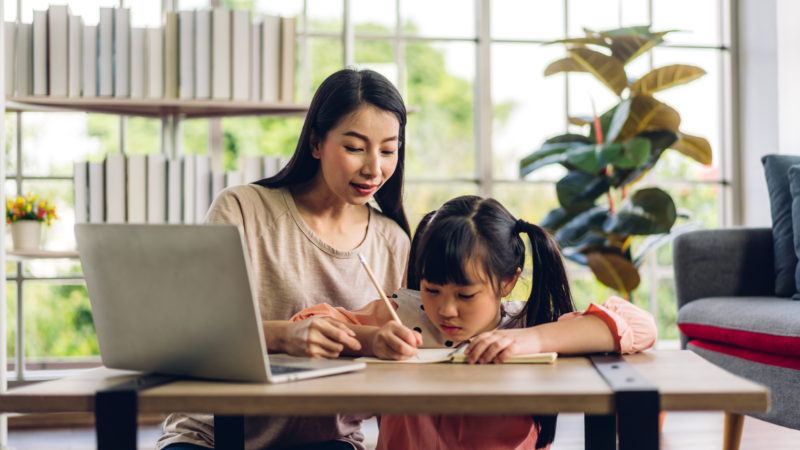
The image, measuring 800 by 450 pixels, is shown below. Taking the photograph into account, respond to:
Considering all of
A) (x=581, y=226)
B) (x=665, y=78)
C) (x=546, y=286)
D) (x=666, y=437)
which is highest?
(x=665, y=78)

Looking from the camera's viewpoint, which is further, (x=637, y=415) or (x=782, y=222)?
(x=782, y=222)

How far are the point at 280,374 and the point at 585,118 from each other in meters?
2.55

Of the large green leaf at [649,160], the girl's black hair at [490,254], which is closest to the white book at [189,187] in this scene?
the large green leaf at [649,160]

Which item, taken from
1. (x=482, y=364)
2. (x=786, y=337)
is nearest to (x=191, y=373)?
(x=482, y=364)

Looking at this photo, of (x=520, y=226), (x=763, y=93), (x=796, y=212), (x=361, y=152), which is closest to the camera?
(x=520, y=226)

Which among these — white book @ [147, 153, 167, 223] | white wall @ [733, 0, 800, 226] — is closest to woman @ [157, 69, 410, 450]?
white book @ [147, 153, 167, 223]

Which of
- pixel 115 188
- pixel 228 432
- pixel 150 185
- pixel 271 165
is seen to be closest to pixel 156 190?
pixel 150 185

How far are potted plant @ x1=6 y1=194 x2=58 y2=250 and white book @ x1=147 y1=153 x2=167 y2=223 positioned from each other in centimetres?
41

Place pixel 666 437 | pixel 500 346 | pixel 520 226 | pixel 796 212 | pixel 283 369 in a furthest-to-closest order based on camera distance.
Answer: pixel 666 437, pixel 796 212, pixel 520 226, pixel 500 346, pixel 283 369

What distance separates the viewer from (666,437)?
9.71 feet

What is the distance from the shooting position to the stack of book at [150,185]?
2.82 m

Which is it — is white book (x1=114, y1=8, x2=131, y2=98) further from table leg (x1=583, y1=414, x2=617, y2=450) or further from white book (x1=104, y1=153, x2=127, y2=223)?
table leg (x1=583, y1=414, x2=617, y2=450)

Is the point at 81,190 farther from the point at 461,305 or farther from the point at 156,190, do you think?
the point at 461,305

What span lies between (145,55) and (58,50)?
0.30 meters
